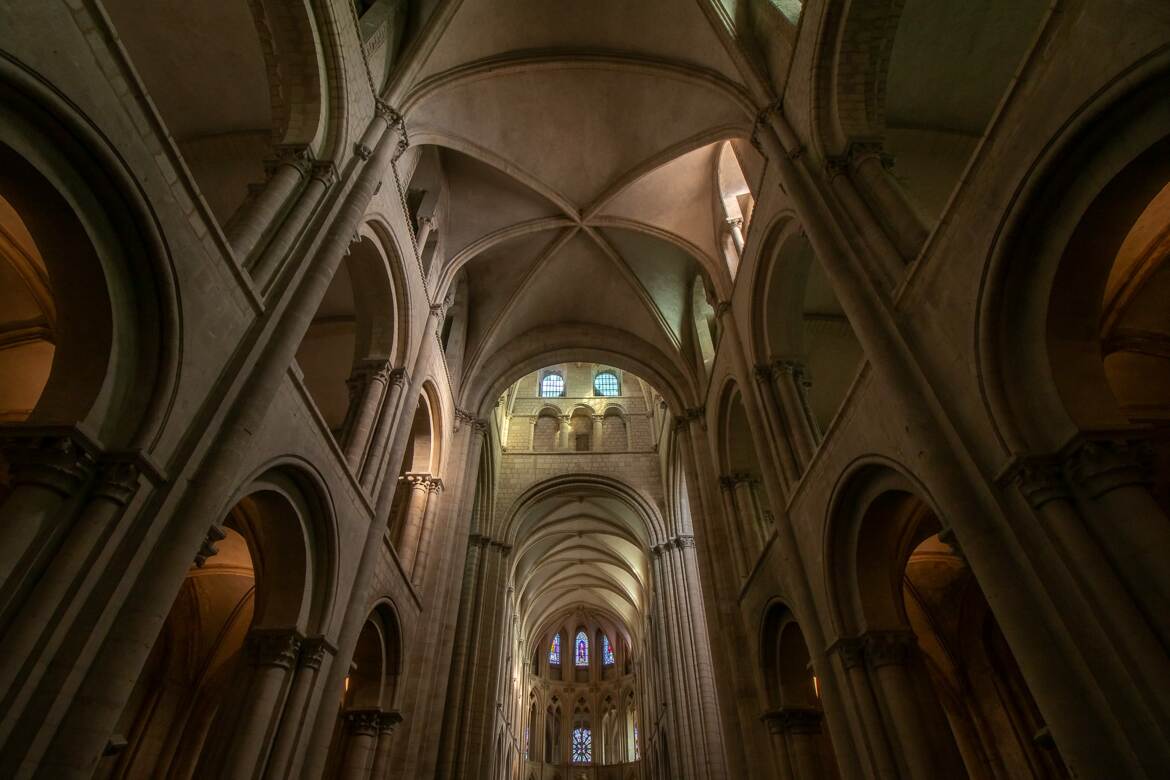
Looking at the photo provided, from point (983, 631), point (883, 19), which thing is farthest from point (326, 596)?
point (983, 631)

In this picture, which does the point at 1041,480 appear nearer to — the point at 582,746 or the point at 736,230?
the point at 736,230

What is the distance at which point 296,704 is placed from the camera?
654 cm

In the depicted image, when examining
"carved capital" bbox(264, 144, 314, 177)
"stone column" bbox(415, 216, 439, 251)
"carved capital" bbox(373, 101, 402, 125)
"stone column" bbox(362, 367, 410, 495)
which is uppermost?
"stone column" bbox(415, 216, 439, 251)

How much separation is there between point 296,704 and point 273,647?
645 millimetres

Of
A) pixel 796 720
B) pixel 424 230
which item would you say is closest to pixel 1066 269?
pixel 796 720

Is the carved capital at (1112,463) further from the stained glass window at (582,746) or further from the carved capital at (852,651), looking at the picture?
the stained glass window at (582,746)

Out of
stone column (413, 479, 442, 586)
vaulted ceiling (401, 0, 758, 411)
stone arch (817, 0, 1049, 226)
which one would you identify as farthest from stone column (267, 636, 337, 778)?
stone arch (817, 0, 1049, 226)

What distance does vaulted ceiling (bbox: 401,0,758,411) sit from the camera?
10484mm

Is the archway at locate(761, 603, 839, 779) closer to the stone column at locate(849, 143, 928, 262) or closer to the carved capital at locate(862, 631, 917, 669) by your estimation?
the carved capital at locate(862, 631, 917, 669)

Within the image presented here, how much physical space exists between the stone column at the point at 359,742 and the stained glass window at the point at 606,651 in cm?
3360

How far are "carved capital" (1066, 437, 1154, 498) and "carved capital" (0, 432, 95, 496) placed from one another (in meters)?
6.53

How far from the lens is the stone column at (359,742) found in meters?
8.77

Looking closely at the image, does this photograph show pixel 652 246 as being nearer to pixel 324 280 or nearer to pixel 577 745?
pixel 324 280

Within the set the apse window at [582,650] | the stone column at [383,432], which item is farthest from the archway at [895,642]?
the apse window at [582,650]
